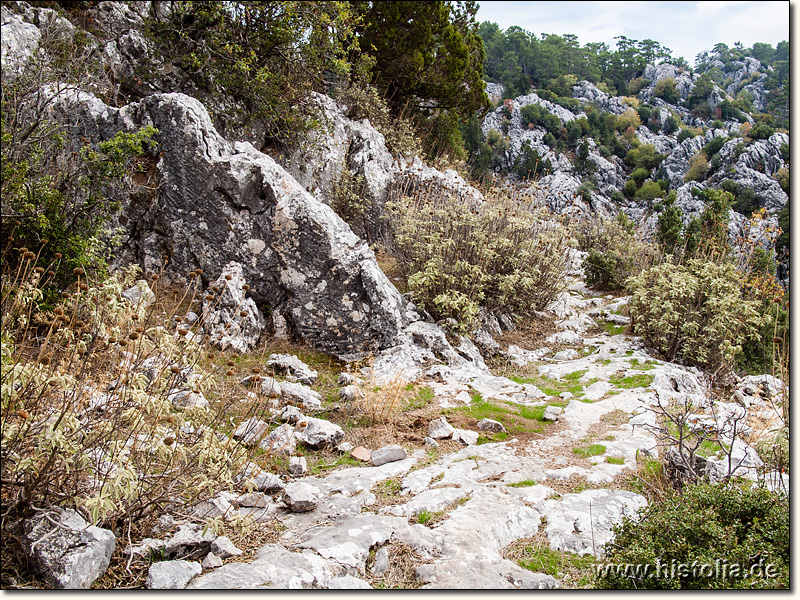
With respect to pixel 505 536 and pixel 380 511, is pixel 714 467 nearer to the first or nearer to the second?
pixel 505 536

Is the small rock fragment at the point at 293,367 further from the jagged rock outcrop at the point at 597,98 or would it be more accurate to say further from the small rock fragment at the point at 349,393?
the jagged rock outcrop at the point at 597,98

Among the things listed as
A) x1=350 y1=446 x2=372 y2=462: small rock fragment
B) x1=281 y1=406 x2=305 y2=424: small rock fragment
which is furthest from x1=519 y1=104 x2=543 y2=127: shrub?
x1=350 y1=446 x2=372 y2=462: small rock fragment

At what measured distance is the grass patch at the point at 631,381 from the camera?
24.2 feet

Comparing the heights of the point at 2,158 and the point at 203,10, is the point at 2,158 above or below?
below

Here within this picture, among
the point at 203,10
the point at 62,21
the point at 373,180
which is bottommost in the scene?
the point at 373,180

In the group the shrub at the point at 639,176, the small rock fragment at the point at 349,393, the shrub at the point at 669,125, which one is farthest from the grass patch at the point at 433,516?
the shrub at the point at 669,125

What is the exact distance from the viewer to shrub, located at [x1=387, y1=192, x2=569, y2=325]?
8602mm

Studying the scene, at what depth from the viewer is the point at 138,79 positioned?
9219 millimetres

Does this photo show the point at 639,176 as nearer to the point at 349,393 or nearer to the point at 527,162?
the point at 527,162

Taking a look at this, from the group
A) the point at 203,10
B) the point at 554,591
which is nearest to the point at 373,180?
the point at 203,10

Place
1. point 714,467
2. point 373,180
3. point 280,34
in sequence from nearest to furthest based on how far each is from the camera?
point 714,467 < point 280,34 < point 373,180

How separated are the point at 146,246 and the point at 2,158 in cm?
294

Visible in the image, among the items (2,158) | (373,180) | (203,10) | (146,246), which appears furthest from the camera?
(373,180)

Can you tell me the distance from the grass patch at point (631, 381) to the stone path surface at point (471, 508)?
45 cm
